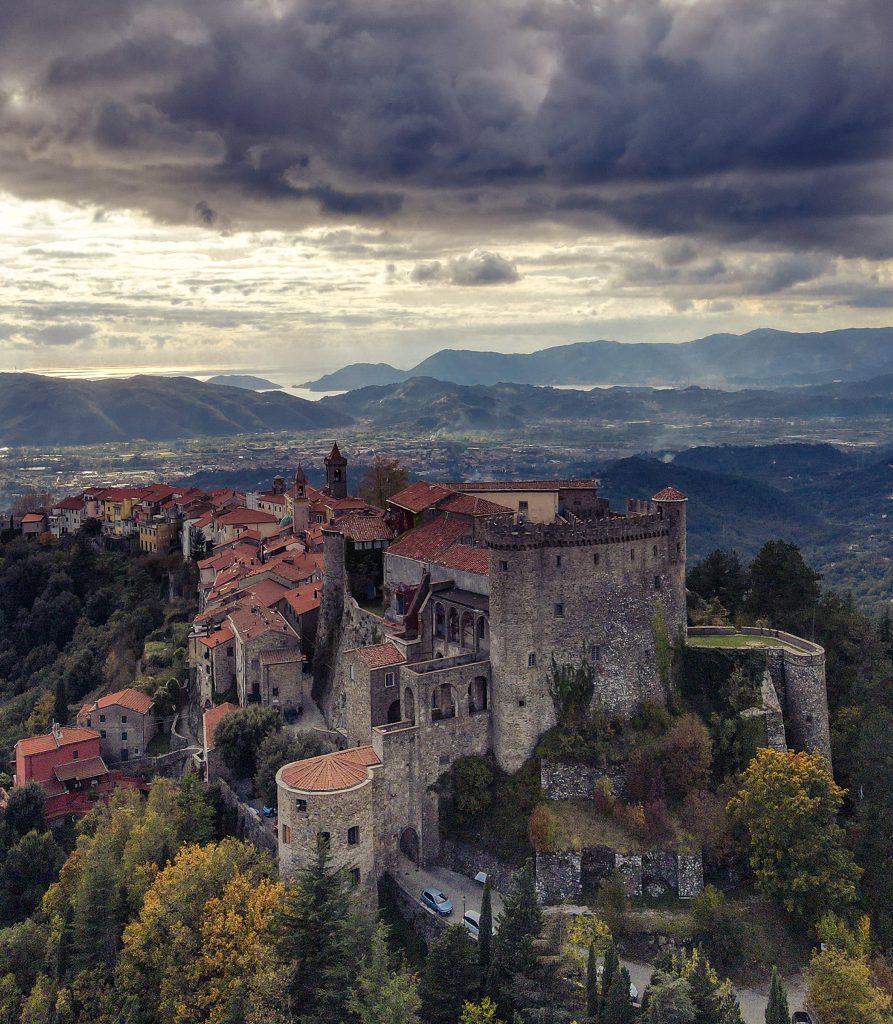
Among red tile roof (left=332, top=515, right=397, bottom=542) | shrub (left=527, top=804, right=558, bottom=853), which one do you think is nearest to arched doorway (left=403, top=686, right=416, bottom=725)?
shrub (left=527, top=804, right=558, bottom=853)

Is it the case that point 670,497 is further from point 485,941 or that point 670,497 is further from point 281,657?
point 281,657

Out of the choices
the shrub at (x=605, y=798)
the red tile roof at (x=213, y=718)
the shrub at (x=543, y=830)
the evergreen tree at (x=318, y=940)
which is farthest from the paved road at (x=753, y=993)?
the red tile roof at (x=213, y=718)

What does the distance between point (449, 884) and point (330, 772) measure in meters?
8.44

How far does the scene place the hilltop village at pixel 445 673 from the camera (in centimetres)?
4303

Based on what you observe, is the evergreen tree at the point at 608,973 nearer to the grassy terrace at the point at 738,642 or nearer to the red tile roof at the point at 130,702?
the grassy terrace at the point at 738,642

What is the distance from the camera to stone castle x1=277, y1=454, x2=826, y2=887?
4197cm

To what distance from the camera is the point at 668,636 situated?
4934 centimetres

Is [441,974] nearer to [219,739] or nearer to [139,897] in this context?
[139,897]

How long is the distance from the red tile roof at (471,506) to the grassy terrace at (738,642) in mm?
13782

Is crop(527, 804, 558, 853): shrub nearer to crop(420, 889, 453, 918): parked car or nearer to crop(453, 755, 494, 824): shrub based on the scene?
crop(453, 755, 494, 824): shrub

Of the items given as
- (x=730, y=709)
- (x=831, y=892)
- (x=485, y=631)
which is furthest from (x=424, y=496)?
(x=831, y=892)

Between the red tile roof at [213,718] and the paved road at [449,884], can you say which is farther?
the red tile roof at [213,718]

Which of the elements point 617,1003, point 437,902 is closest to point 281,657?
point 437,902

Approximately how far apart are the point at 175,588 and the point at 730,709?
60.1 m
